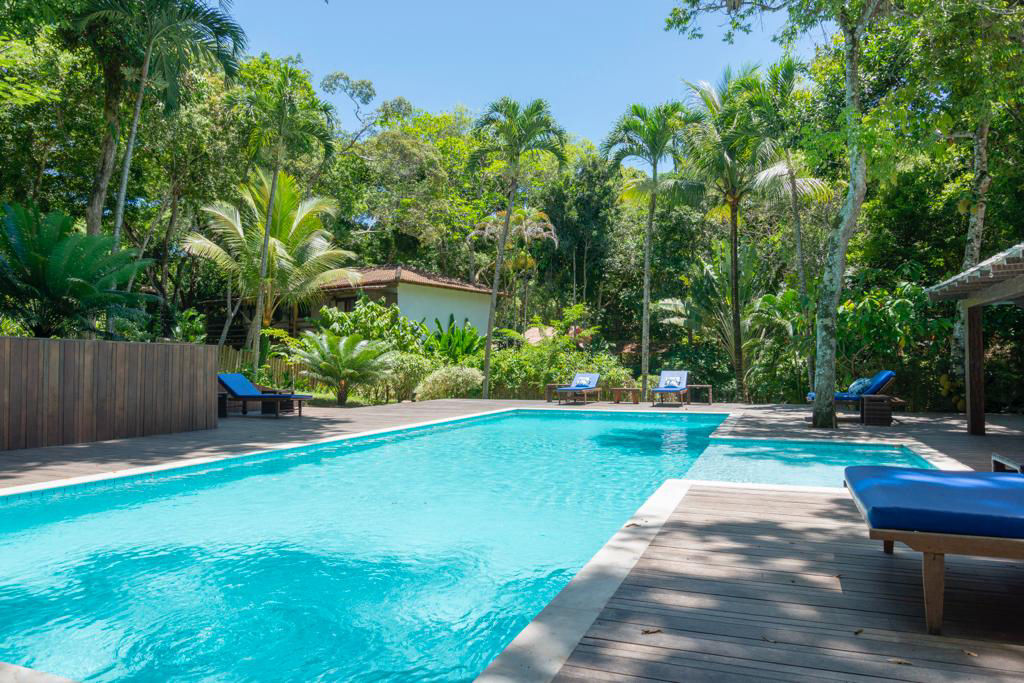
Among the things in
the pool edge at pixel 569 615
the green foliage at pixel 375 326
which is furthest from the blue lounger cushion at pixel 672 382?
the pool edge at pixel 569 615

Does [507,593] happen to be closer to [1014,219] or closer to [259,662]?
[259,662]

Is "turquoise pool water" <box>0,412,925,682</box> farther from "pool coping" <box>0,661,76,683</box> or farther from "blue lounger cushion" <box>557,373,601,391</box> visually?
"blue lounger cushion" <box>557,373,601,391</box>

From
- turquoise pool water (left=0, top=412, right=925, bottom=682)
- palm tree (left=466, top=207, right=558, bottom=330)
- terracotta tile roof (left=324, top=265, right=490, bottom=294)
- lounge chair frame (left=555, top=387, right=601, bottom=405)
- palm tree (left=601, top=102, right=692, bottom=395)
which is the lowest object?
turquoise pool water (left=0, top=412, right=925, bottom=682)

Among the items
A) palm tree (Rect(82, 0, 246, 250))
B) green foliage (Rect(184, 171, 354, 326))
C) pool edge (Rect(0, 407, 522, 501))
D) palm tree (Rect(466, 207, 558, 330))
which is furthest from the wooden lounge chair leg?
palm tree (Rect(466, 207, 558, 330))

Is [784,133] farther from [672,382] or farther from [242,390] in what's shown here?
[242,390]

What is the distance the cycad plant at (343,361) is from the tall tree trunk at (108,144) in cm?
534

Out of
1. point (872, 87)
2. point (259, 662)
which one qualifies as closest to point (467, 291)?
point (872, 87)

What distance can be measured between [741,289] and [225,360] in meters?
16.7

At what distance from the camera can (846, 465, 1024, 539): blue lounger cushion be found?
2826 millimetres

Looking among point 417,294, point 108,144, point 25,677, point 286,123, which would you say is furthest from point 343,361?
point 25,677

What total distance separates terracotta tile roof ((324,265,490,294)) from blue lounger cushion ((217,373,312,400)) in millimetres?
9347

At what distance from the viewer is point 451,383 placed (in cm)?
1975

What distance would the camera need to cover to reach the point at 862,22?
10.3 meters

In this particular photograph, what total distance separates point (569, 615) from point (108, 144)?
50.2ft
